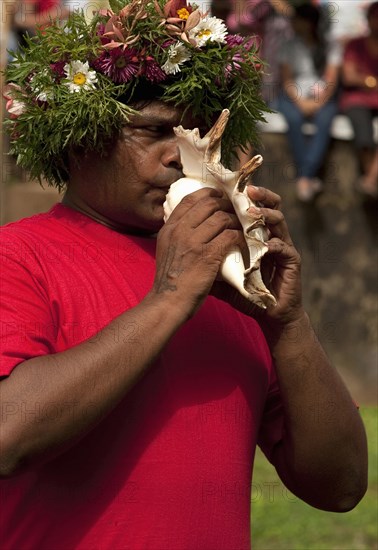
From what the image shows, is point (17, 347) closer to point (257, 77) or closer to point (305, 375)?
point (305, 375)

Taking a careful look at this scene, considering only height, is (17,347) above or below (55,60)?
below

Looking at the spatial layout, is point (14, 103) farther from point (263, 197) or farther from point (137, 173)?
point (263, 197)

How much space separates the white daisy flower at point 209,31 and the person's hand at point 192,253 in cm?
61

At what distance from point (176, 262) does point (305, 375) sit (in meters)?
0.51

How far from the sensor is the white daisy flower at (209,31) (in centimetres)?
295

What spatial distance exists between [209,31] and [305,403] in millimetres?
1051

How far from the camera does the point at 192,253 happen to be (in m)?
2.52

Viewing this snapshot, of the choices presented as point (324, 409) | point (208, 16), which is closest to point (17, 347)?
point (324, 409)

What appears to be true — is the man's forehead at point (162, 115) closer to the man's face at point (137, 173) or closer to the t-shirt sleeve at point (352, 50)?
the man's face at point (137, 173)

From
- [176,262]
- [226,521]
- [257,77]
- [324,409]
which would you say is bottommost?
[226,521]

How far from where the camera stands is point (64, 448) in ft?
7.95

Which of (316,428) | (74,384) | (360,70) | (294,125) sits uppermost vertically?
(74,384)

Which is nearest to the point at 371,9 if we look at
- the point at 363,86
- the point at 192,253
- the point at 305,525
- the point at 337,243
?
the point at 363,86

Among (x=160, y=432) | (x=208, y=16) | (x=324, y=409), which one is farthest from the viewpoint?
(x=208, y=16)
